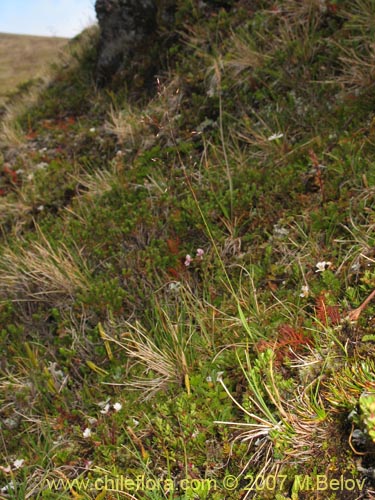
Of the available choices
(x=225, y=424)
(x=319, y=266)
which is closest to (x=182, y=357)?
(x=225, y=424)

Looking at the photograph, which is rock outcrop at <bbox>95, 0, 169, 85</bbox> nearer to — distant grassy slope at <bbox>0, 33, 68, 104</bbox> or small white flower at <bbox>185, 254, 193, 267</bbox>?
small white flower at <bbox>185, 254, 193, 267</bbox>

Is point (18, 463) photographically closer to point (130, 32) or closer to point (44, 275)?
point (44, 275)

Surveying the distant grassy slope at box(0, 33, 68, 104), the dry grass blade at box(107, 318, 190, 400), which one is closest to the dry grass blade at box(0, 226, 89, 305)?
the dry grass blade at box(107, 318, 190, 400)

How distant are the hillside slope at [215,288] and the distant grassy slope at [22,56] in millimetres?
9926

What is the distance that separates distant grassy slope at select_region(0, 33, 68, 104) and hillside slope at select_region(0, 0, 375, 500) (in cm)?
993

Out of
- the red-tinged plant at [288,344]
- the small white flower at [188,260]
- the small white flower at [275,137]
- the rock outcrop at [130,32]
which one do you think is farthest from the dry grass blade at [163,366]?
the rock outcrop at [130,32]

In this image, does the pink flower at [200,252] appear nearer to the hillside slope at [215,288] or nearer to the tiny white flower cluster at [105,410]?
the hillside slope at [215,288]

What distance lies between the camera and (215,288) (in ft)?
11.6

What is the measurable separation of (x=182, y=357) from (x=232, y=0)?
20.4ft

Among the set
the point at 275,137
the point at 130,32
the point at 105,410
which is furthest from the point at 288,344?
the point at 130,32

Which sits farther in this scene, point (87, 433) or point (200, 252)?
point (200, 252)

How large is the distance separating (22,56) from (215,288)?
18158mm

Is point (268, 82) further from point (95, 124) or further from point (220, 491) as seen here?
point (220, 491)

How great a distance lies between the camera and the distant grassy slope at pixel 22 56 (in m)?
15.2
